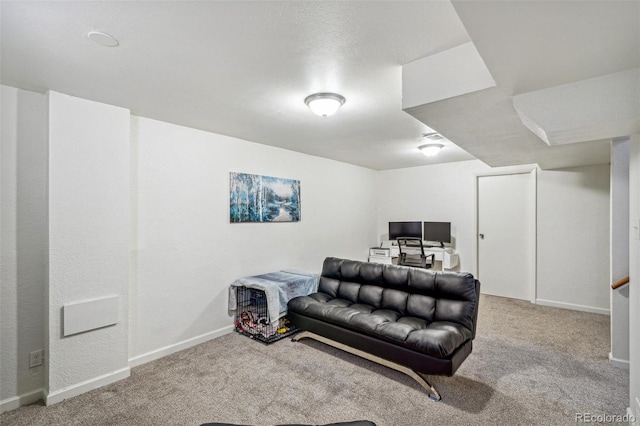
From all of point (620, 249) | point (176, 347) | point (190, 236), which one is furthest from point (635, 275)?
point (176, 347)

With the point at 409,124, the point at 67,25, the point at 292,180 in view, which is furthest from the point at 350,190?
the point at 67,25

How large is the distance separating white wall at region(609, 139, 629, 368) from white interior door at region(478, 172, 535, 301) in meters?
1.98

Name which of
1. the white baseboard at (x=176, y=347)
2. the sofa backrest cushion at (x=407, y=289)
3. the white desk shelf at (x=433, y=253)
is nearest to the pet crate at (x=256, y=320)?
the white baseboard at (x=176, y=347)

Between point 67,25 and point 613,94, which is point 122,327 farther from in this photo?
point 613,94

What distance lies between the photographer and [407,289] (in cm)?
312

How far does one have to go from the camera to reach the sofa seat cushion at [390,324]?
231 cm

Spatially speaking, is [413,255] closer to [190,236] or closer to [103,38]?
[190,236]

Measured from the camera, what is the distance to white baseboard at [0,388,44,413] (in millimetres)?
2201

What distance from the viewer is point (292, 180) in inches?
176

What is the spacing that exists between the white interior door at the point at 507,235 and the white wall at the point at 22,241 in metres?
5.72

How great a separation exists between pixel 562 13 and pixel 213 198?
3.24 meters

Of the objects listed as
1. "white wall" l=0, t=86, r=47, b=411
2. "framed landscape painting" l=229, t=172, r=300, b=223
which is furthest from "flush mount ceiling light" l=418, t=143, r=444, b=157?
"white wall" l=0, t=86, r=47, b=411

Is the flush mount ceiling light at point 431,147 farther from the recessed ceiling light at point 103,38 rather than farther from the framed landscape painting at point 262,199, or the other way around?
the recessed ceiling light at point 103,38

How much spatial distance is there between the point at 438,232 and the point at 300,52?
14.8 feet
